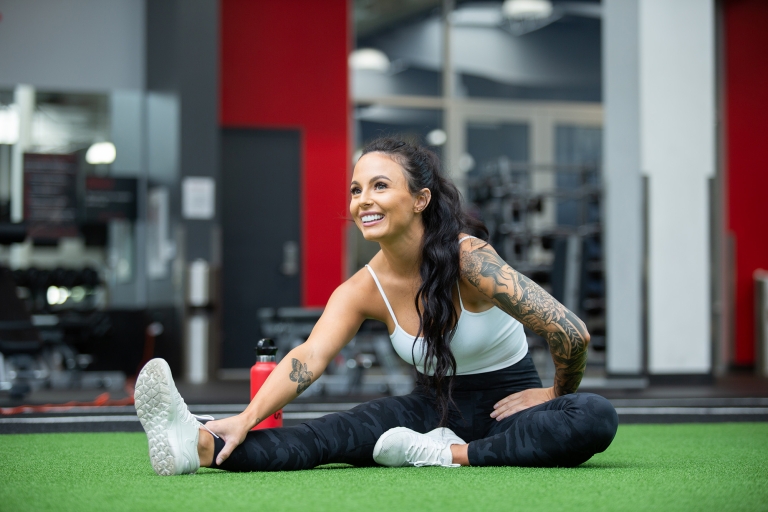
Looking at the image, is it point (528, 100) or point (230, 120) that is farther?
point (528, 100)

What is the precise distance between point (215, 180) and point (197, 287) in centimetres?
88

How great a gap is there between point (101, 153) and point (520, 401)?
6.35 m

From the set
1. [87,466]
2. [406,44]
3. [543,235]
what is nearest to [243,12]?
[406,44]

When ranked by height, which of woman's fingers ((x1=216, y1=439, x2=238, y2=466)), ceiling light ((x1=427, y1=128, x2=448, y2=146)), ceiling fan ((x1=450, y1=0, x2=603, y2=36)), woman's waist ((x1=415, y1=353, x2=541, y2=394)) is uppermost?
ceiling fan ((x1=450, y1=0, x2=603, y2=36))

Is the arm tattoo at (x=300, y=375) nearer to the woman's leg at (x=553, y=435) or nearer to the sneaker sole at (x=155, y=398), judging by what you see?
the sneaker sole at (x=155, y=398)

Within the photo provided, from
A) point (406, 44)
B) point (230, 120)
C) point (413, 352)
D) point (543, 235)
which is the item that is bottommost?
point (413, 352)

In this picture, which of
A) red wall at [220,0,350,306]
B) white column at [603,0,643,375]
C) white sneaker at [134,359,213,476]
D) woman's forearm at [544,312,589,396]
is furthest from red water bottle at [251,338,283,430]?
red wall at [220,0,350,306]

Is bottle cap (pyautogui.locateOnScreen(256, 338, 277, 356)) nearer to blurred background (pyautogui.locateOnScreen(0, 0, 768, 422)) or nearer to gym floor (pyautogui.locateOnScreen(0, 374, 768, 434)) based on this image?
gym floor (pyautogui.locateOnScreen(0, 374, 768, 434))

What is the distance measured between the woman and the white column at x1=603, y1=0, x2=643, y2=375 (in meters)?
3.66

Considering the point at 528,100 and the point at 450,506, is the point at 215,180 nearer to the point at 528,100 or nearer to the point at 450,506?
the point at 528,100

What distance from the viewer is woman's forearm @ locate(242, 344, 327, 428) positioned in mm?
2104

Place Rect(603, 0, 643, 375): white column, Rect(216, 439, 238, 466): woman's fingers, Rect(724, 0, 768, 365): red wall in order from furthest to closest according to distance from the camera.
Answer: Rect(724, 0, 768, 365): red wall < Rect(603, 0, 643, 375): white column < Rect(216, 439, 238, 466): woman's fingers

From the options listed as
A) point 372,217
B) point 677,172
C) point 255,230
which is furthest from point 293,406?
point 255,230

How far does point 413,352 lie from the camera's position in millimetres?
2303
